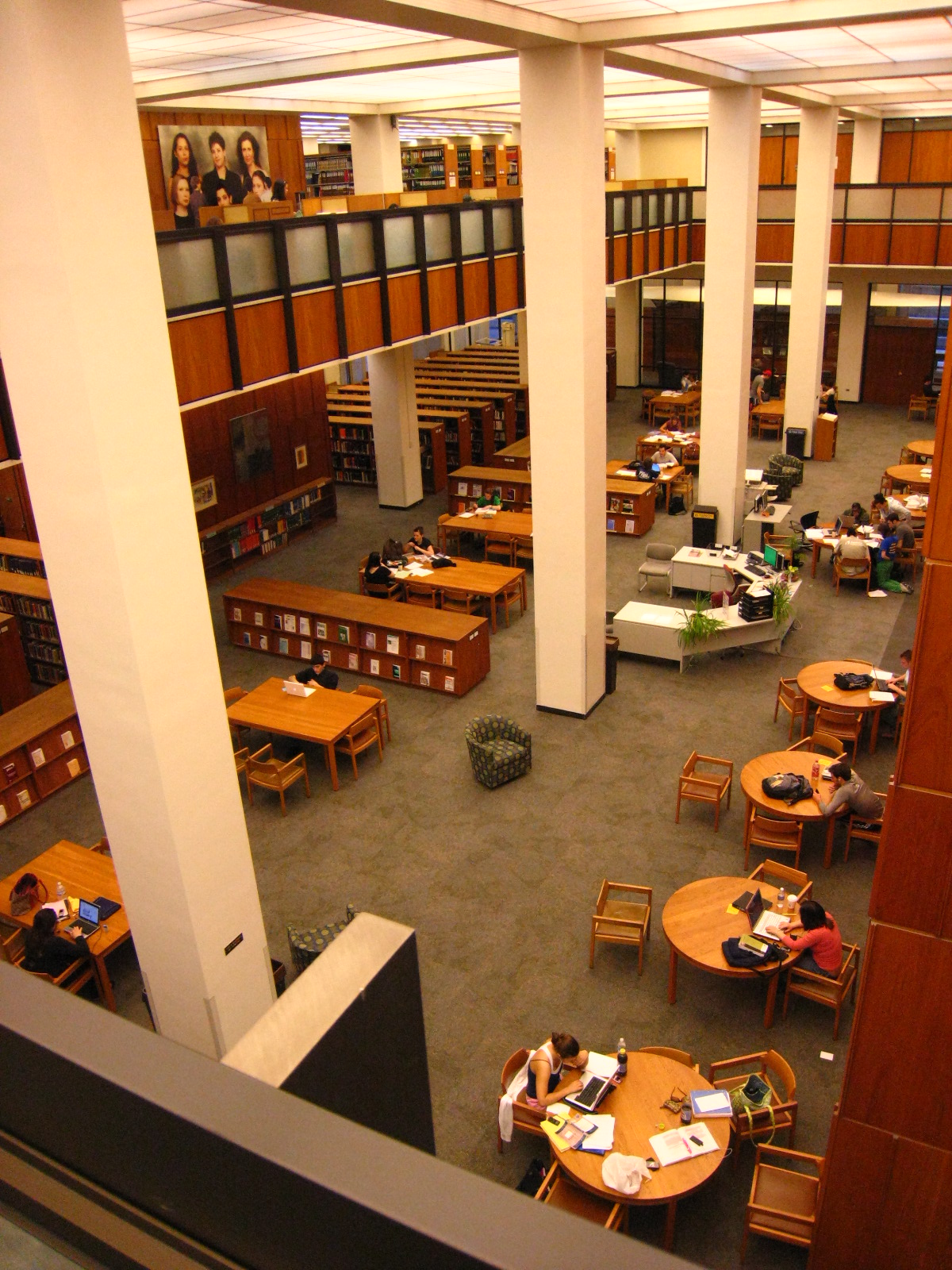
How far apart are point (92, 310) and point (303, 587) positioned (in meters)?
8.86

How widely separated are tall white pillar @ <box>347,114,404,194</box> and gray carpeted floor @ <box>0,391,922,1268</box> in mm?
8440

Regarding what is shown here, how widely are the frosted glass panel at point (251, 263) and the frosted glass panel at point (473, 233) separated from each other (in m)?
4.10

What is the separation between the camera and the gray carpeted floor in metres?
7.14

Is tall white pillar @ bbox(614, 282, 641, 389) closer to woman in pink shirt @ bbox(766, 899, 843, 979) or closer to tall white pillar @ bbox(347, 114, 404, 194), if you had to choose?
tall white pillar @ bbox(347, 114, 404, 194)

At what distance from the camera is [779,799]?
9.00 m

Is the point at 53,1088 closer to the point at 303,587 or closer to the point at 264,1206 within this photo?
the point at 264,1206

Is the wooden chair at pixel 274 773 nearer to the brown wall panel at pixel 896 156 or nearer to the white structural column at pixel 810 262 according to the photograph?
the white structural column at pixel 810 262

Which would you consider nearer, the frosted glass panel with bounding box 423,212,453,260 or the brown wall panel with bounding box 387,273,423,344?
the brown wall panel with bounding box 387,273,423,344

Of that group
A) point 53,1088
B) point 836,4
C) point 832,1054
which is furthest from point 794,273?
point 53,1088

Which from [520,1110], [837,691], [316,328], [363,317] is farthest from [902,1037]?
[363,317]

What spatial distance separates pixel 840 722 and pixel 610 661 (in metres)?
2.68

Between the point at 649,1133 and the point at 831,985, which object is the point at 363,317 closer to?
the point at 831,985

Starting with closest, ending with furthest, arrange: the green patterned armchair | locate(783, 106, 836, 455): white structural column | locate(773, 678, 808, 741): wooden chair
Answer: the green patterned armchair
locate(773, 678, 808, 741): wooden chair
locate(783, 106, 836, 455): white structural column

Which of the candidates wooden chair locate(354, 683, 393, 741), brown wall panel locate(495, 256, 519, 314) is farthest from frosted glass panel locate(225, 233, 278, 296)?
brown wall panel locate(495, 256, 519, 314)
